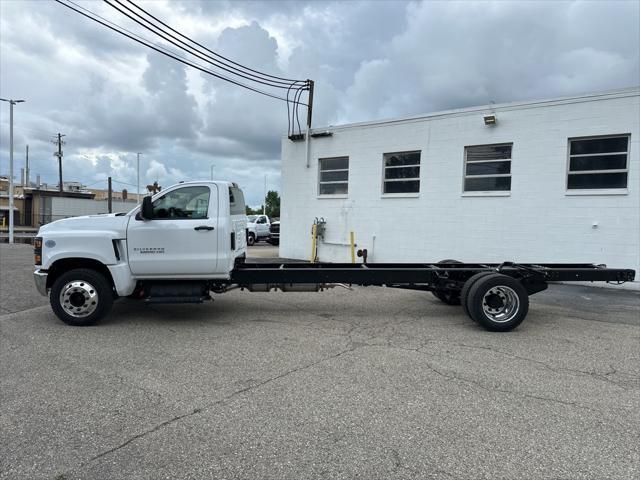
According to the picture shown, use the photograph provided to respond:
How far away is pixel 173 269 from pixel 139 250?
1.91 ft

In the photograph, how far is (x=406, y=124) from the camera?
14250mm

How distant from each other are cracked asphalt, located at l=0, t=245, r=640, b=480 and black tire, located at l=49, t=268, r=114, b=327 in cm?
24

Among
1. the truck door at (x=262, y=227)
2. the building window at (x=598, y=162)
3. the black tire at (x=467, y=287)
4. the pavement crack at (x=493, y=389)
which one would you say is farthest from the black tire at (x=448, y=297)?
Result: the truck door at (x=262, y=227)

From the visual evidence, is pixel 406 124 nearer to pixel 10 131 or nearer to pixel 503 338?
pixel 503 338

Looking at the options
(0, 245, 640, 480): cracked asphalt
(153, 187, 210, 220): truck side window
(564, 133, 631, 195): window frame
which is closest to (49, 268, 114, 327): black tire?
(0, 245, 640, 480): cracked asphalt

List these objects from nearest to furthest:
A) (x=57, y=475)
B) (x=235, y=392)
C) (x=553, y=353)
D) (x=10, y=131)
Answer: (x=57, y=475)
(x=235, y=392)
(x=553, y=353)
(x=10, y=131)

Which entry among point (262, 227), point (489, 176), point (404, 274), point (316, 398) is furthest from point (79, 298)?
point (262, 227)

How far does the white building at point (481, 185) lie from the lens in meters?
11.2

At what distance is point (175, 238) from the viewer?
7.05m

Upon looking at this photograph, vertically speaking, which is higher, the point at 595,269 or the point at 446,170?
the point at 446,170

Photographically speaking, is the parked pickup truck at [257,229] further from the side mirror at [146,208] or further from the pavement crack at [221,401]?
the pavement crack at [221,401]

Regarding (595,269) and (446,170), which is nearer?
(595,269)

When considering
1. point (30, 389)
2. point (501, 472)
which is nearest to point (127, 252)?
point (30, 389)

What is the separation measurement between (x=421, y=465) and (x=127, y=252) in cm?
546
